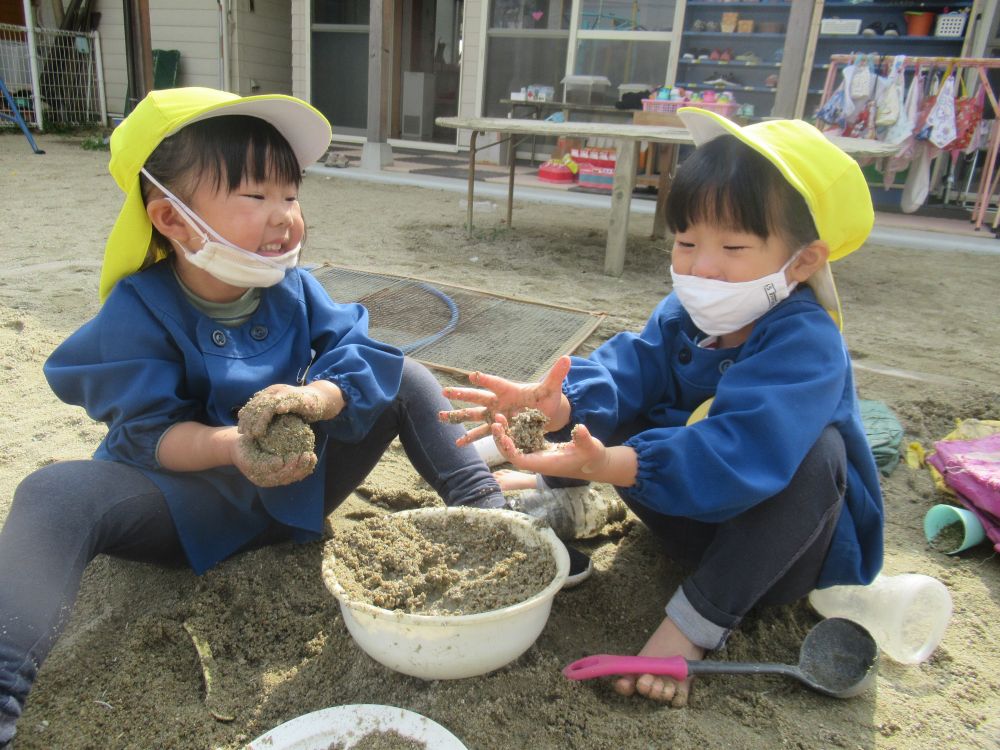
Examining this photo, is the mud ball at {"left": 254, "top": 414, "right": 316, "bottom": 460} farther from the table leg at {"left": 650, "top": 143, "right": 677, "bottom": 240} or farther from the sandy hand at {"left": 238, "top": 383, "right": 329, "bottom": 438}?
the table leg at {"left": 650, "top": 143, "right": 677, "bottom": 240}

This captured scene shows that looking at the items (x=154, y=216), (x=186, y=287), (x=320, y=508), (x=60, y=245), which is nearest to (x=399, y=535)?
(x=320, y=508)

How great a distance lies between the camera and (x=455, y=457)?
175 cm

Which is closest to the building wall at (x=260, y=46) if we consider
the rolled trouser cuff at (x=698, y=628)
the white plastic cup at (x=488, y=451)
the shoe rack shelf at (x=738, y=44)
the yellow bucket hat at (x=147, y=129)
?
the shoe rack shelf at (x=738, y=44)

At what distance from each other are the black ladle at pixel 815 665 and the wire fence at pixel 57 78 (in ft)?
41.1

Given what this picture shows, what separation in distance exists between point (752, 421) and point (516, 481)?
2.70 ft

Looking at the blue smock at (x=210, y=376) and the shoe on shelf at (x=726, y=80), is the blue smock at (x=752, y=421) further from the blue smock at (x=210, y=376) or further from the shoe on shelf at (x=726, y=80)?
the shoe on shelf at (x=726, y=80)

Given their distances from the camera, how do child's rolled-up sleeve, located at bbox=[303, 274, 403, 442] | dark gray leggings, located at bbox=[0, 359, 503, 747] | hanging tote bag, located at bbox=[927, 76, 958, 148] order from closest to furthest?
dark gray leggings, located at bbox=[0, 359, 503, 747], child's rolled-up sleeve, located at bbox=[303, 274, 403, 442], hanging tote bag, located at bbox=[927, 76, 958, 148]

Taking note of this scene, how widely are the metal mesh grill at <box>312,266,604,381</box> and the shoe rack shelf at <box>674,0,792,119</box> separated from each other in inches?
245

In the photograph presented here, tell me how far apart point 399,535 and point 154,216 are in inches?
32.0

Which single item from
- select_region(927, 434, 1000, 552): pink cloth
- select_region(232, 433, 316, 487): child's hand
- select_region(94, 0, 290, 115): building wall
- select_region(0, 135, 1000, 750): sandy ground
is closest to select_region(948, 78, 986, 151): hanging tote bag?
select_region(0, 135, 1000, 750): sandy ground

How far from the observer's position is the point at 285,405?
133cm

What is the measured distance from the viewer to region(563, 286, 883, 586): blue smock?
4.25ft

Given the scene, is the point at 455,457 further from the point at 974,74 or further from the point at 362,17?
the point at 362,17

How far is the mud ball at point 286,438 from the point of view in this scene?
52.1 inches
